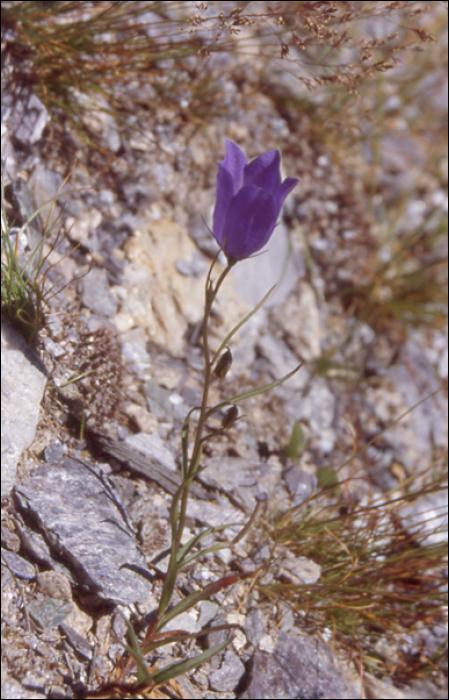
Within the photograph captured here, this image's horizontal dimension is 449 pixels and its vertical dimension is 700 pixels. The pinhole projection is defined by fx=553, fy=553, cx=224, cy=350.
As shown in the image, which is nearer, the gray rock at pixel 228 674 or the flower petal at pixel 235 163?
the flower petal at pixel 235 163

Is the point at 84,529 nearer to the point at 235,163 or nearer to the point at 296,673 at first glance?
the point at 296,673

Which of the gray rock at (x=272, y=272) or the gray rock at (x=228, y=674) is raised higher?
the gray rock at (x=272, y=272)

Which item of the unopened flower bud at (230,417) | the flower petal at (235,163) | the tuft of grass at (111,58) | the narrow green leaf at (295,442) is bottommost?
the unopened flower bud at (230,417)

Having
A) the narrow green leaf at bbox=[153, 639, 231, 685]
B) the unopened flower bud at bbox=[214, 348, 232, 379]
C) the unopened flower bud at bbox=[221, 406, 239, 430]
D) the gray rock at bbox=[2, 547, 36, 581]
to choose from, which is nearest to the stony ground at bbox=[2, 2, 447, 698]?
the gray rock at bbox=[2, 547, 36, 581]

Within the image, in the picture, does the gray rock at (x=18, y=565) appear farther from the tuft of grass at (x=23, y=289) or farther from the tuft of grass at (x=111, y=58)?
the tuft of grass at (x=111, y=58)

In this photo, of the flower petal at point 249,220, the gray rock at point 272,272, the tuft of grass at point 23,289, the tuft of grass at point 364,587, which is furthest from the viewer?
the gray rock at point 272,272

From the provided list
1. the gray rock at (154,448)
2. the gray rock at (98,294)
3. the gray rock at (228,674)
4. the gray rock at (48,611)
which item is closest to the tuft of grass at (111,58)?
the gray rock at (98,294)

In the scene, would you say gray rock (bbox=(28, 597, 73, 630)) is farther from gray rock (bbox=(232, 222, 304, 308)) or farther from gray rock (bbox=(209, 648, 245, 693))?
gray rock (bbox=(232, 222, 304, 308))
